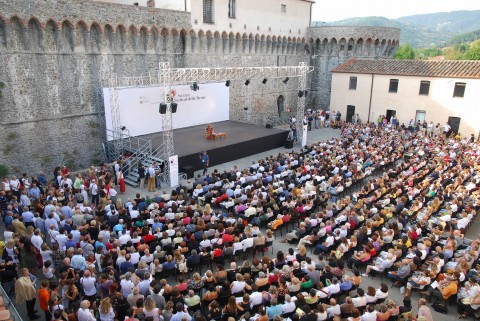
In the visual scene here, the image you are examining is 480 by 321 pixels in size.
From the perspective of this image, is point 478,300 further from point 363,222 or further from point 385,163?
point 385,163

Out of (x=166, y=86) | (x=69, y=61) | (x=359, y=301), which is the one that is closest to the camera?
(x=359, y=301)

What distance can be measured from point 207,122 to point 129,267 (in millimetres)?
17998

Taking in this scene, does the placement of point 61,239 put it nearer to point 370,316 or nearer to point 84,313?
point 84,313

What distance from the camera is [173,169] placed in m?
16.5

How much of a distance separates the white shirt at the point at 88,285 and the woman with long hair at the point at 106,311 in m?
1.10

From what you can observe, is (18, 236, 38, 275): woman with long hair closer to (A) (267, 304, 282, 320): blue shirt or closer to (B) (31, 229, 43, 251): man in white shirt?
(B) (31, 229, 43, 251): man in white shirt

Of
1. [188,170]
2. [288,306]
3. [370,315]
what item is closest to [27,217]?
[188,170]

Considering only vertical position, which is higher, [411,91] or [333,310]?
[411,91]

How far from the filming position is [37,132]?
17453mm

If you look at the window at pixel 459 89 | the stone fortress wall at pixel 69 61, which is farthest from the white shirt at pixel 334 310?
the window at pixel 459 89

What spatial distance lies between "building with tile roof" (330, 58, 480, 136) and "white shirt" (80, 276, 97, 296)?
26.0 meters

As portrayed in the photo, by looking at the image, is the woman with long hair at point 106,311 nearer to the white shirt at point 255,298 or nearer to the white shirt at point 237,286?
the white shirt at point 237,286

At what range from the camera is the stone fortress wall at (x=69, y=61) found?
643 inches

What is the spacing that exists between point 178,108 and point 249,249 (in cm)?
1488
